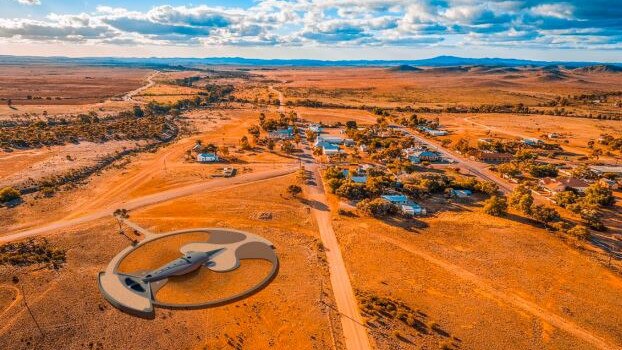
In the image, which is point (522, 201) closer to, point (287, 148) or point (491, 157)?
point (491, 157)

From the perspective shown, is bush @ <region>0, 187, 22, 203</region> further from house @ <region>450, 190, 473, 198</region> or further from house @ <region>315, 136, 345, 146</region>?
house @ <region>450, 190, 473, 198</region>

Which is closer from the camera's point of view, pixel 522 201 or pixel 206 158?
pixel 522 201

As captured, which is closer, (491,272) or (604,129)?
(491,272)

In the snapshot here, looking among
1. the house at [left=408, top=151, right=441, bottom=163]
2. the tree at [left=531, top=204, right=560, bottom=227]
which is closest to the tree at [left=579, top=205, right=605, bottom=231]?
the tree at [left=531, top=204, right=560, bottom=227]

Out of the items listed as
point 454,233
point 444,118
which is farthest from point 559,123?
point 454,233

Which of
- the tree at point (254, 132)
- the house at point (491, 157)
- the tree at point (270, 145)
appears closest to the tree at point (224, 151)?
the tree at point (270, 145)

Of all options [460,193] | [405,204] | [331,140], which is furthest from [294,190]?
[331,140]

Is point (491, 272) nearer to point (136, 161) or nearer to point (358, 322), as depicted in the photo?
point (358, 322)
